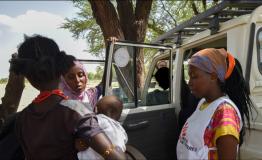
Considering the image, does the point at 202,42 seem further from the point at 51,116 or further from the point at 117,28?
the point at 117,28

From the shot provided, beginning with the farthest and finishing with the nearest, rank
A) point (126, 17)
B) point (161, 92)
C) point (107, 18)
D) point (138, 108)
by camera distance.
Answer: point (126, 17) < point (107, 18) < point (161, 92) < point (138, 108)

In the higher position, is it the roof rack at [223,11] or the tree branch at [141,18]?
the tree branch at [141,18]

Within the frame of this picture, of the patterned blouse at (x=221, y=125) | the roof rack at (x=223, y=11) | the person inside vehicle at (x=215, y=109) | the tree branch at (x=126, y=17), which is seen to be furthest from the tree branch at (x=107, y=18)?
the patterned blouse at (x=221, y=125)

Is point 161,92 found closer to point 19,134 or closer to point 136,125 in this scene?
point 136,125

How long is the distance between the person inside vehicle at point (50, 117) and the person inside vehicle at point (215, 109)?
0.42 m

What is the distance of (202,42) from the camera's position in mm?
3062

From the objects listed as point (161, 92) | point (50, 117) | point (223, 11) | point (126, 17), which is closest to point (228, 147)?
point (50, 117)

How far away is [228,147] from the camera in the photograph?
1.47 m

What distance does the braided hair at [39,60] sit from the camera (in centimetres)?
151

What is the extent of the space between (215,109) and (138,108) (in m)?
1.53

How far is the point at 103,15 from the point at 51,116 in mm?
5807

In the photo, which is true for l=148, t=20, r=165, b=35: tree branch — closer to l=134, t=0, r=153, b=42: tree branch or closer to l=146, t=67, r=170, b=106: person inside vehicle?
l=134, t=0, r=153, b=42: tree branch

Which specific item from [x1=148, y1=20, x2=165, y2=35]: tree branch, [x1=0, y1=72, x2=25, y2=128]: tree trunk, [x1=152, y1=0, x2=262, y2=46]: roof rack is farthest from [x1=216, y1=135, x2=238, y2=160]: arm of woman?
[x1=148, y1=20, x2=165, y2=35]: tree branch

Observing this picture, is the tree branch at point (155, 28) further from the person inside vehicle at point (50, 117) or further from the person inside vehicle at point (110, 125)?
the person inside vehicle at point (50, 117)
